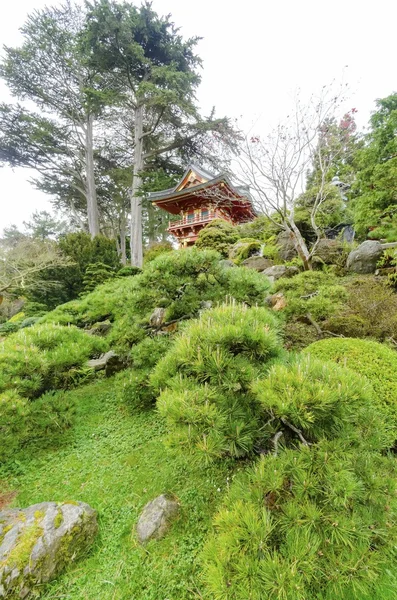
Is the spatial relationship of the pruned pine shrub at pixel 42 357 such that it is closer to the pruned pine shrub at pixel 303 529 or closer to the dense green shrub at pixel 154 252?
the pruned pine shrub at pixel 303 529

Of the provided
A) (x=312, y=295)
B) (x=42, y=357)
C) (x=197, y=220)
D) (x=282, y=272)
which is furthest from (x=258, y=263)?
(x=42, y=357)

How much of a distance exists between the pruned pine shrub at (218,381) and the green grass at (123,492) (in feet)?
2.51

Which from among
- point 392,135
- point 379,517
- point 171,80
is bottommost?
point 379,517

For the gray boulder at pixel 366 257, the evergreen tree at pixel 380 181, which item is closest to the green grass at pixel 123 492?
the gray boulder at pixel 366 257

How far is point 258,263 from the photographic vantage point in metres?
7.70

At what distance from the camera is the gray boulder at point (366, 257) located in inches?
226

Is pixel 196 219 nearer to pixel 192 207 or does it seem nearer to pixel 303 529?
pixel 192 207

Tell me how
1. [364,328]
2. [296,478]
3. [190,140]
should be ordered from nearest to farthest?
[296,478] < [364,328] < [190,140]

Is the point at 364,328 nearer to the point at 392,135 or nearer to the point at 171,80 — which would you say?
the point at 392,135

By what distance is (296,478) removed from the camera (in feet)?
3.66

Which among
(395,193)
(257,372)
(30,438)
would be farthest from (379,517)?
(395,193)

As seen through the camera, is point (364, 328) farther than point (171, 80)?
No

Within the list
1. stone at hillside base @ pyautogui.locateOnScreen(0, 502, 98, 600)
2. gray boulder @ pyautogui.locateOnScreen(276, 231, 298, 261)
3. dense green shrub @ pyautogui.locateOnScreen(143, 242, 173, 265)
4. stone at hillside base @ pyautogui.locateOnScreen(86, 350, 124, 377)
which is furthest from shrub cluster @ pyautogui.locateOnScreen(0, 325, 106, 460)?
dense green shrub @ pyautogui.locateOnScreen(143, 242, 173, 265)

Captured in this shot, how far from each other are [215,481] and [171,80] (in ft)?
42.7
